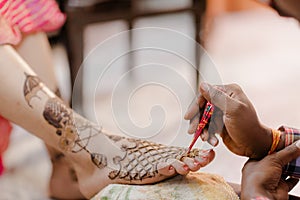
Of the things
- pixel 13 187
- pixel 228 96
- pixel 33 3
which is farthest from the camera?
pixel 13 187

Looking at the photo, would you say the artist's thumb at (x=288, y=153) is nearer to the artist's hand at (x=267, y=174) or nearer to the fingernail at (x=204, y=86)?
the artist's hand at (x=267, y=174)

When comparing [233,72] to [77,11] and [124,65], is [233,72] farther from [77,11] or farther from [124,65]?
[77,11]

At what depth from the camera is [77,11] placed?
3.65 feet

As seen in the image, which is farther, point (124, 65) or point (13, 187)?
point (13, 187)

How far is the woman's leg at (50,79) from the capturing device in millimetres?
1015

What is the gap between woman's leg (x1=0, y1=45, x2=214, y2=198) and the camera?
2.43ft

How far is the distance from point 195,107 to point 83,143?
21 cm

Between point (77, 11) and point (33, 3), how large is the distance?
0.20 meters

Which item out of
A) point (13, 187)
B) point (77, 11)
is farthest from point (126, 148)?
point (13, 187)

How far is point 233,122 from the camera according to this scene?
683 mm

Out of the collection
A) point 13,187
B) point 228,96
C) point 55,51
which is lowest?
point 13,187

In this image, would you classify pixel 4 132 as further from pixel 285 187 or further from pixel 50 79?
pixel 285 187

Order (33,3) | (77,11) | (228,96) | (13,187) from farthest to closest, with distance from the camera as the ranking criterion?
1. (13,187)
2. (77,11)
3. (33,3)
4. (228,96)

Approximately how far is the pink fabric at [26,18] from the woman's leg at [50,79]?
26 millimetres
